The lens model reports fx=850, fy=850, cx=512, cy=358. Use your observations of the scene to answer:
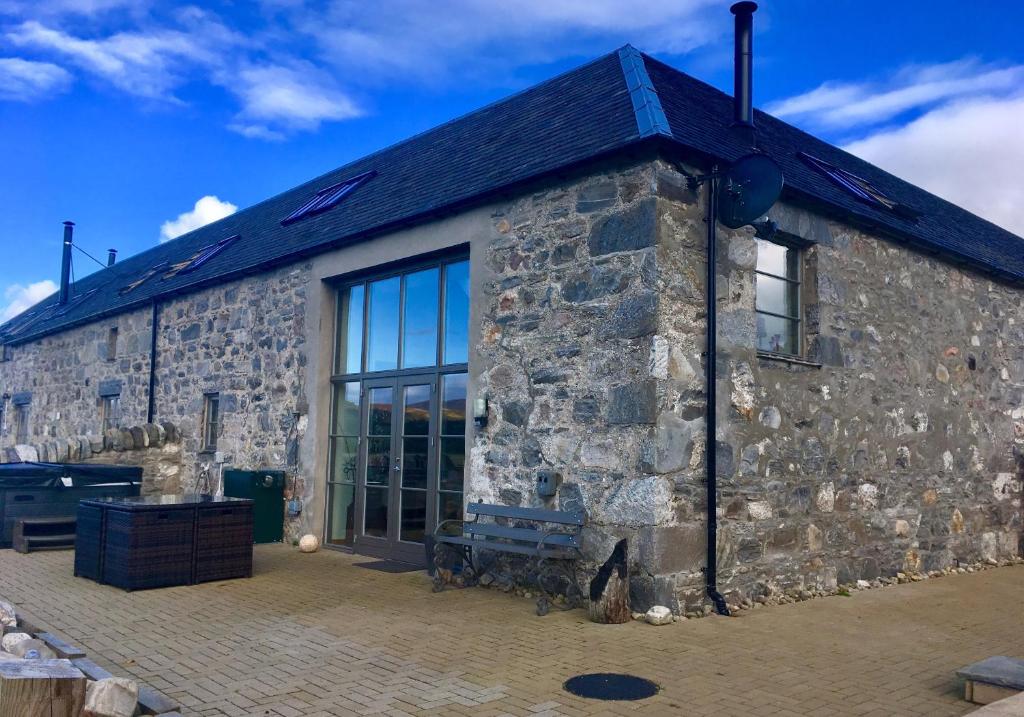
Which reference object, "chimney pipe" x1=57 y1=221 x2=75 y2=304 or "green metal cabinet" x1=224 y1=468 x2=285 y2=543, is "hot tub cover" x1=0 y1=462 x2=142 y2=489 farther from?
"chimney pipe" x1=57 y1=221 x2=75 y2=304

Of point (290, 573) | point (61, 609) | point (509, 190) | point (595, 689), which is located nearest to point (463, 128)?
point (509, 190)

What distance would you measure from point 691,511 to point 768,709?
262cm

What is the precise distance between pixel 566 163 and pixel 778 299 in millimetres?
2641

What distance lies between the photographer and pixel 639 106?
7.73 m

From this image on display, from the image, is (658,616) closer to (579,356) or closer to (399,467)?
(579,356)

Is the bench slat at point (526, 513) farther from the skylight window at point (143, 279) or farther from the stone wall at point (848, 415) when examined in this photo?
the skylight window at point (143, 279)

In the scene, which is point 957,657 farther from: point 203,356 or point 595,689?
point 203,356

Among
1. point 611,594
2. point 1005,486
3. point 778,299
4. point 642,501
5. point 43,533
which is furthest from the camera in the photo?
point 1005,486

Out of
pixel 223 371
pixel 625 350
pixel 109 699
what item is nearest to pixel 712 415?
pixel 625 350

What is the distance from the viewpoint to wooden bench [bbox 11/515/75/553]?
992cm

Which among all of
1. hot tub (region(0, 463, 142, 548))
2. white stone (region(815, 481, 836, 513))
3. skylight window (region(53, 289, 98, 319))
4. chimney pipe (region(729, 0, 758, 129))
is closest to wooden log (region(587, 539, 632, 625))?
white stone (region(815, 481, 836, 513))

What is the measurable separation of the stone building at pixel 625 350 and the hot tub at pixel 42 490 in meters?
1.98

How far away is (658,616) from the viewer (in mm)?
6512

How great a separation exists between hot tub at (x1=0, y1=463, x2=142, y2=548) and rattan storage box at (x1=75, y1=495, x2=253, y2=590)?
2489 millimetres
